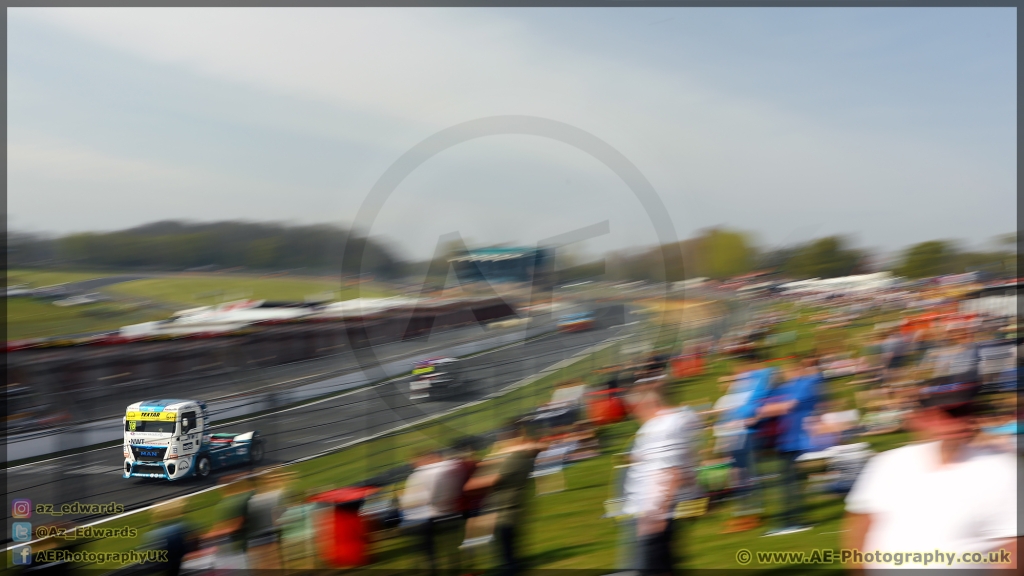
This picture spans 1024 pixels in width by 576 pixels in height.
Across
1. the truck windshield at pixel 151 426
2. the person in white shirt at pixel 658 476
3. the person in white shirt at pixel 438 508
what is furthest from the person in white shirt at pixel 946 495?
the truck windshield at pixel 151 426

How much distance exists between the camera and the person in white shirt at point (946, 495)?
194 centimetres

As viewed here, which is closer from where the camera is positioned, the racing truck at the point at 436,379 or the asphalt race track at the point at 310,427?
the asphalt race track at the point at 310,427

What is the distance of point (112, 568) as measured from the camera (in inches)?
175

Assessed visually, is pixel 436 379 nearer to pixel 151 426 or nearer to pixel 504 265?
pixel 504 265

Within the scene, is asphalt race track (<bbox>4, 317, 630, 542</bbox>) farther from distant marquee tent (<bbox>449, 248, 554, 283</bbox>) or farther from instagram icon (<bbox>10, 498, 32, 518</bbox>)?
distant marquee tent (<bbox>449, 248, 554, 283</bbox>)

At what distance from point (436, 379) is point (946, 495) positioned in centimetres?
468

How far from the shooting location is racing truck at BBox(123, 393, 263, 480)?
5.18 metres

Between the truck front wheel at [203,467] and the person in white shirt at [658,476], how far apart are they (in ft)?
11.3

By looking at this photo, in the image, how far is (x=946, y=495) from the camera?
197 centimetres

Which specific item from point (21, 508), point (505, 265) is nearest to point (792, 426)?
point (505, 265)

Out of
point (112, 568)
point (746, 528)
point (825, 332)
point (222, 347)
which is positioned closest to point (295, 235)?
point (222, 347)

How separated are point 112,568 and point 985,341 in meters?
7.65

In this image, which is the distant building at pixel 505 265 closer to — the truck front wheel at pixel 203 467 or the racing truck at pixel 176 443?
the racing truck at pixel 176 443

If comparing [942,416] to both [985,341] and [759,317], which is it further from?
[759,317]
